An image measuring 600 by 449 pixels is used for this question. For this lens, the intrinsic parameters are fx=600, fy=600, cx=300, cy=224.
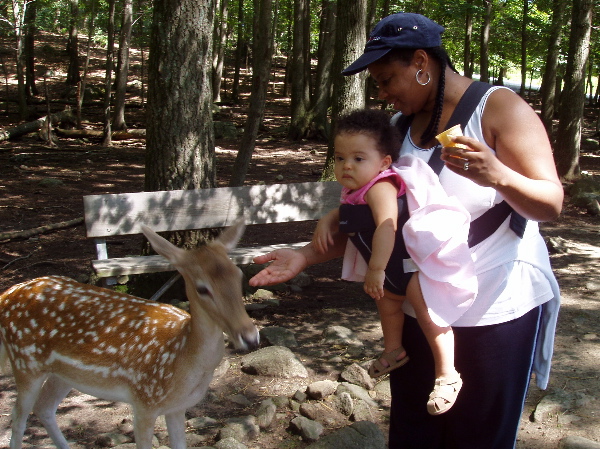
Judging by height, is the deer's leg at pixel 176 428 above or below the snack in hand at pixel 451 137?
below

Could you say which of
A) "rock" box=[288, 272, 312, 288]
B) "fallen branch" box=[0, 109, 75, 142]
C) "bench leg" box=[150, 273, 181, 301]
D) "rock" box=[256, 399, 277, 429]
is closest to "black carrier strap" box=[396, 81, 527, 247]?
"rock" box=[256, 399, 277, 429]

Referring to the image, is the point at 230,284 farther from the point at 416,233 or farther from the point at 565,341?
the point at 565,341

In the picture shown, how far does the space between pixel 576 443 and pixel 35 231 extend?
23.1ft

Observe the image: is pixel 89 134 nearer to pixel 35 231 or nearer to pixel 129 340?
pixel 35 231

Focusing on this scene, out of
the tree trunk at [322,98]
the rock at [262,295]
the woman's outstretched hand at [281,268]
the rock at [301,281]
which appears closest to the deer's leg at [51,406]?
the woman's outstretched hand at [281,268]

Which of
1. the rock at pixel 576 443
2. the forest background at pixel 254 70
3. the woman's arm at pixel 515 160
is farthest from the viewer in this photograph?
the forest background at pixel 254 70

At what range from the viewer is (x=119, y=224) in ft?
19.4

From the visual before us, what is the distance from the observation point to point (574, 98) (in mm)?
11672

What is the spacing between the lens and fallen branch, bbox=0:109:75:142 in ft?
54.0

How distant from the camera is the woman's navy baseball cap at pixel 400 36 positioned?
2.11m

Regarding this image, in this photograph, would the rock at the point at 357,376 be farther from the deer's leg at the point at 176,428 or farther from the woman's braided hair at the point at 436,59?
the woman's braided hair at the point at 436,59

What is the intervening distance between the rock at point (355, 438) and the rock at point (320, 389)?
0.53 m

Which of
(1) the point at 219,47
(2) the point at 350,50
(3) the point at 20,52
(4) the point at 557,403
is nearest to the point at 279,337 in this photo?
(4) the point at 557,403

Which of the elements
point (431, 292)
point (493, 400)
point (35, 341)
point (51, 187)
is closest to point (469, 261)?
point (431, 292)
